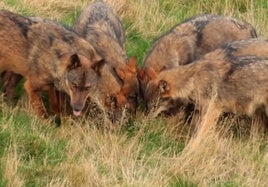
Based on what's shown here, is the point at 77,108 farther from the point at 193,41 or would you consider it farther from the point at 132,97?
the point at 193,41

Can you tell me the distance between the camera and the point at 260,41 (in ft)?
31.6

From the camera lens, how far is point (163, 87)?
9.12 m

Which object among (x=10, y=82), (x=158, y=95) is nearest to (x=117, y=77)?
(x=158, y=95)

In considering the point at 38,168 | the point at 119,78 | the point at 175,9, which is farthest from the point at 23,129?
the point at 175,9

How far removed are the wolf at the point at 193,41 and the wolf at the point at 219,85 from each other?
81 cm

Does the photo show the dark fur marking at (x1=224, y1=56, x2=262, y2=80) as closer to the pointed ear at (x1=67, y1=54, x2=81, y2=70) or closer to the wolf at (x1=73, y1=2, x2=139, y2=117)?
the wolf at (x1=73, y1=2, x2=139, y2=117)

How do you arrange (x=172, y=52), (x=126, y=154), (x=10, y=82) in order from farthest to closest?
1. (x=172, y=52)
2. (x=10, y=82)
3. (x=126, y=154)

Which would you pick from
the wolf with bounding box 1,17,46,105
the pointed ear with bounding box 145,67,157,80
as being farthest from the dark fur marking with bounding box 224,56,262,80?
the wolf with bounding box 1,17,46,105

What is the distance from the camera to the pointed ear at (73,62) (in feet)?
27.6

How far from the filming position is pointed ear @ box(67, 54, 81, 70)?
27.6 feet

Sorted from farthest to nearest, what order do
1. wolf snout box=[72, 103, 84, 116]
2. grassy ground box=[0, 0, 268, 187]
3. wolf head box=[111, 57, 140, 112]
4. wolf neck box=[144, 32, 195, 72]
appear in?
1. wolf neck box=[144, 32, 195, 72]
2. wolf head box=[111, 57, 140, 112]
3. wolf snout box=[72, 103, 84, 116]
4. grassy ground box=[0, 0, 268, 187]

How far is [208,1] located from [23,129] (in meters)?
6.10

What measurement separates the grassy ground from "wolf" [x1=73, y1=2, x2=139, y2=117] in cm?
35

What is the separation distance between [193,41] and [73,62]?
2554 mm
